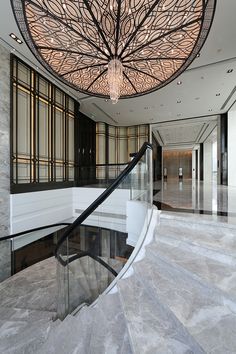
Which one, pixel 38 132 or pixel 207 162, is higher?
pixel 38 132

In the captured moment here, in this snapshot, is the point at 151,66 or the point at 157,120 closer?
the point at 151,66

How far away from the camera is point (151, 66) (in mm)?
3537

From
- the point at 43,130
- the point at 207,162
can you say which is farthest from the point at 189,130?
the point at 43,130

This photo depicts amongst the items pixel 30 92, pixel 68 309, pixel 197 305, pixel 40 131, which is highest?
pixel 30 92

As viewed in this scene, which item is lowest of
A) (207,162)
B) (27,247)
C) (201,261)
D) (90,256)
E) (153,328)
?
(27,247)

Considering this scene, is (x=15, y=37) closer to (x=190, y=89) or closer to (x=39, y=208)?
(x=39, y=208)

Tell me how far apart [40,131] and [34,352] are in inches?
246

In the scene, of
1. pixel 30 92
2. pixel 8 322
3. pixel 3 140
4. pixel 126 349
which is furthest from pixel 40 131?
pixel 126 349

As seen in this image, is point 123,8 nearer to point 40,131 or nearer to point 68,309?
point 68,309

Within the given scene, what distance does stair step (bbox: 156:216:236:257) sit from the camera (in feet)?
6.67

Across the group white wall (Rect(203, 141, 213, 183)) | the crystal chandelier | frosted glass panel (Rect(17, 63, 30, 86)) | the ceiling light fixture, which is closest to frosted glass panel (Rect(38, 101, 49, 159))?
frosted glass panel (Rect(17, 63, 30, 86))

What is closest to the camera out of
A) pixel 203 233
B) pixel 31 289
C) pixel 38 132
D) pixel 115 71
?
pixel 203 233

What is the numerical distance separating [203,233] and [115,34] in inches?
123

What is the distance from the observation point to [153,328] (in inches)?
56.6
